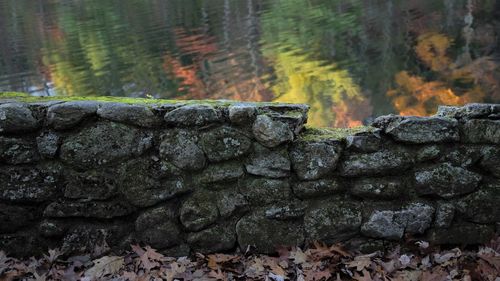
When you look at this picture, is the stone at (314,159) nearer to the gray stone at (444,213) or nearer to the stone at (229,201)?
the stone at (229,201)

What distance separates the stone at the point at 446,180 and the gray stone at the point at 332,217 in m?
0.46

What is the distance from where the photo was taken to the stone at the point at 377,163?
3279 millimetres

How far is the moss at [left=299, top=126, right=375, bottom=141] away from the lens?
338 centimetres

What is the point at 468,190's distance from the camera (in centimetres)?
330

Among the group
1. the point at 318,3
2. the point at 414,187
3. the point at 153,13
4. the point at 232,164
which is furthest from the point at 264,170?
the point at 153,13

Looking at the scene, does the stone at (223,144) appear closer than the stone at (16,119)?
No

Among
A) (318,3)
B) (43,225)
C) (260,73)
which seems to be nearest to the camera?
(43,225)

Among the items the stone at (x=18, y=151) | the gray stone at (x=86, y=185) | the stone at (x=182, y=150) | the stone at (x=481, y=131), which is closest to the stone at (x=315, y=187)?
the stone at (x=182, y=150)

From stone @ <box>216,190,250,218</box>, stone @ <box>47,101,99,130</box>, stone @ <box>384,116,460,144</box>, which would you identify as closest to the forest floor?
stone @ <box>216,190,250,218</box>

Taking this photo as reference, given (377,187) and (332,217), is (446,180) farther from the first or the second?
(332,217)

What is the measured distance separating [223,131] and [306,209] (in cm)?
77

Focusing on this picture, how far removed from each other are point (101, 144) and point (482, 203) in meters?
2.58

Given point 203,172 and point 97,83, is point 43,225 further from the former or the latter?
point 97,83

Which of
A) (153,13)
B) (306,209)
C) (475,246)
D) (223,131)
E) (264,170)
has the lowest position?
(153,13)
